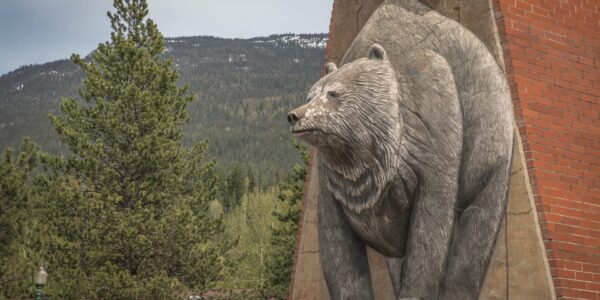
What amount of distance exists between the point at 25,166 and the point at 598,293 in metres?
23.2

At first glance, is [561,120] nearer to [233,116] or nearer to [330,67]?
[330,67]

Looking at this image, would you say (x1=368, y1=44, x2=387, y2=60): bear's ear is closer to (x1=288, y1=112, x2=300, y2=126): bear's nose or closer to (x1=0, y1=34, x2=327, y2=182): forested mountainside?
(x1=288, y1=112, x2=300, y2=126): bear's nose

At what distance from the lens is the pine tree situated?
22.0m

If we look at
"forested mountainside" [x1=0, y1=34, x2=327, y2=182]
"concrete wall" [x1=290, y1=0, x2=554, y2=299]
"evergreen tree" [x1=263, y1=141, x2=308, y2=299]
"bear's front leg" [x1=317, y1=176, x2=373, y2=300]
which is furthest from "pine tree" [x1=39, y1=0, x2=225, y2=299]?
"forested mountainside" [x1=0, y1=34, x2=327, y2=182]

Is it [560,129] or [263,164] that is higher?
[560,129]

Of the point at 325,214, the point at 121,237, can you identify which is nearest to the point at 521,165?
the point at 325,214

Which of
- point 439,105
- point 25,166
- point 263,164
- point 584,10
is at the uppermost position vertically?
point 584,10

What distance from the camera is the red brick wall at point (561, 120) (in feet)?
17.8

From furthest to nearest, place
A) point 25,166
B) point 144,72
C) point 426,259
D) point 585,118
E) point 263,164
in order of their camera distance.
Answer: point 263,164
point 25,166
point 144,72
point 585,118
point 426,259

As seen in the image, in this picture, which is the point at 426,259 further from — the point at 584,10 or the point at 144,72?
the point at 144,72

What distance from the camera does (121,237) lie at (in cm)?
2189

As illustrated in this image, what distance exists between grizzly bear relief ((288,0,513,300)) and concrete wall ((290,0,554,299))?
0.08 m

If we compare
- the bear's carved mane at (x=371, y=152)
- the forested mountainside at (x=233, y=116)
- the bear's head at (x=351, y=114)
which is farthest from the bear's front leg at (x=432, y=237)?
the forested mountainside at (x=233, y=116)

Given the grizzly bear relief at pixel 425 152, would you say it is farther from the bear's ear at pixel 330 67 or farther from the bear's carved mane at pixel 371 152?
the bear's ear at pixel 330 67
